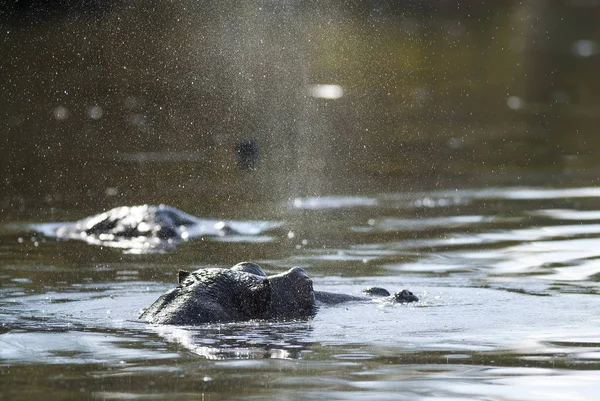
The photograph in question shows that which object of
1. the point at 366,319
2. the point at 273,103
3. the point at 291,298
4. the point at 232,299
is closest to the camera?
the point at 366,319

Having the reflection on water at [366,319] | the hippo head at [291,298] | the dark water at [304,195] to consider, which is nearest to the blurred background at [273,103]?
the dark water at [304,195]

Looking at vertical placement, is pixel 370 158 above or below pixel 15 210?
above

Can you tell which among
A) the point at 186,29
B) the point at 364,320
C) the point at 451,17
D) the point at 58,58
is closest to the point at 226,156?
the point at 364,320

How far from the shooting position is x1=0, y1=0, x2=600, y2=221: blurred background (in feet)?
53.2

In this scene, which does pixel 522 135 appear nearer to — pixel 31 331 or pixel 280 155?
pixel 280 155

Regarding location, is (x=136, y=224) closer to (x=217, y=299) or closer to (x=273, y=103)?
(x=217, y=299)

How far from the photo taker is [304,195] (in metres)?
15.3

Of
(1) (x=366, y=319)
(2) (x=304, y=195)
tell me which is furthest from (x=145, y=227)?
(1) (x=366, y=319)

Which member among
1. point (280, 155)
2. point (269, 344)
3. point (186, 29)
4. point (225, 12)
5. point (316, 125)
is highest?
point (186, 29)

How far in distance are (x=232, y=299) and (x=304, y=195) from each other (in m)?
6.90

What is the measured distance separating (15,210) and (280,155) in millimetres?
4342

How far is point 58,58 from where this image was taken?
106 ft

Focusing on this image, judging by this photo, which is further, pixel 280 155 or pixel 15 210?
pixel 280 155

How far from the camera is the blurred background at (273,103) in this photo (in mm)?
16219
